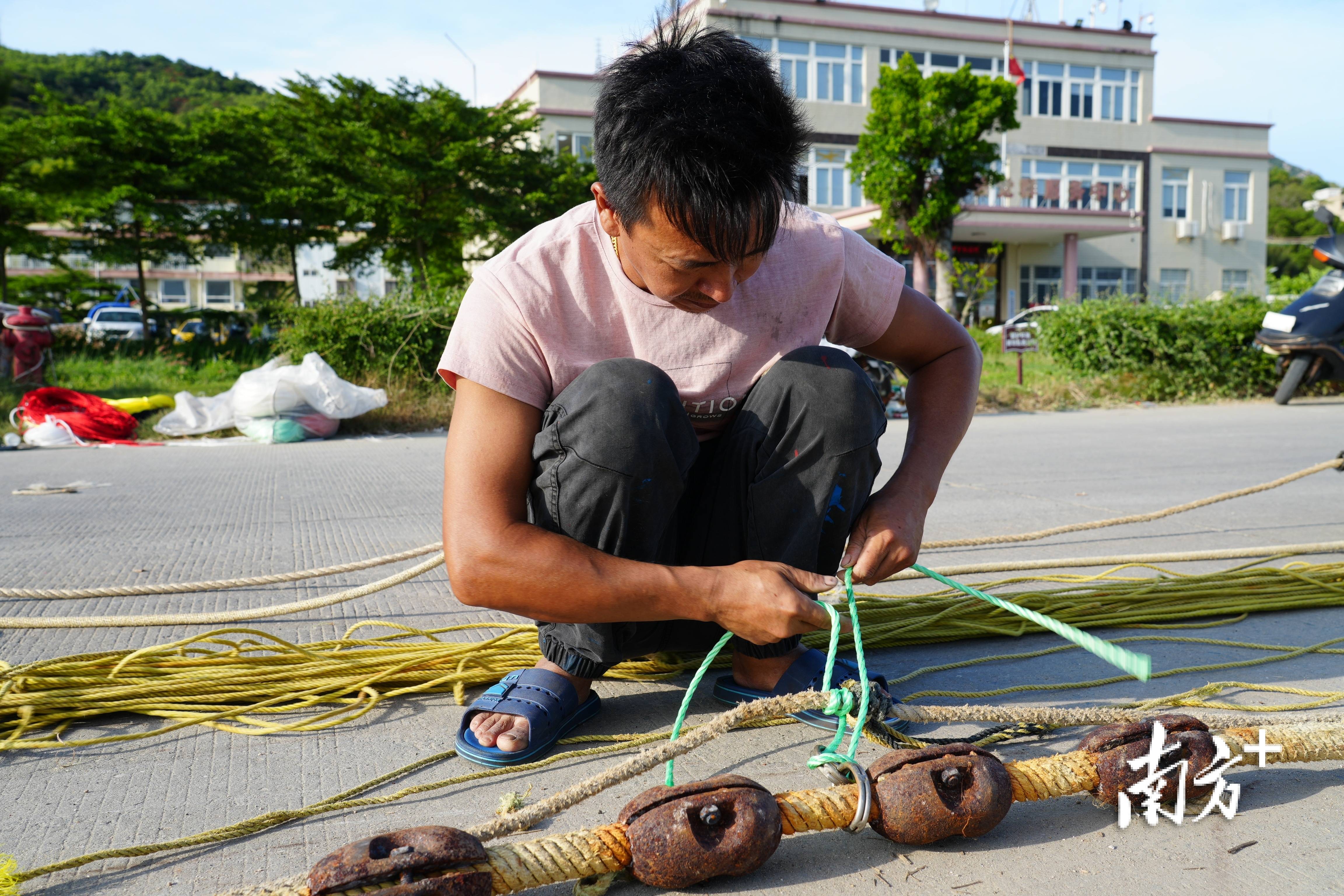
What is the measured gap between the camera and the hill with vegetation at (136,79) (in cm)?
4000

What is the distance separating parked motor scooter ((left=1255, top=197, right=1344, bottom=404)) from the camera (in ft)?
26.1

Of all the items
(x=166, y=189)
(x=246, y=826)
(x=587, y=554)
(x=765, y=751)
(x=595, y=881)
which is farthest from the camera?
(x=166, y=189)

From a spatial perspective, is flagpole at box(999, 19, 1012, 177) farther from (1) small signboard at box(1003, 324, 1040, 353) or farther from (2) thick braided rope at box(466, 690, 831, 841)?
(2) thick braided rope at box(466, 690, 831, 841)

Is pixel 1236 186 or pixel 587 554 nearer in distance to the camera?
pixel 587 554

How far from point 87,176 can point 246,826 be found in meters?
18.3

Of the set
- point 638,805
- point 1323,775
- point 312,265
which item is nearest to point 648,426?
point 638,805

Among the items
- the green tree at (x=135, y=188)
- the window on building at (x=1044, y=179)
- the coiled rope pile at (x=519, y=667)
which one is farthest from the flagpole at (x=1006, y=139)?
the coiled rope pile at (x=519, y=667)

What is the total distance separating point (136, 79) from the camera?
4672 centimetres

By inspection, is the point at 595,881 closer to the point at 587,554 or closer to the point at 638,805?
the point at 638,805

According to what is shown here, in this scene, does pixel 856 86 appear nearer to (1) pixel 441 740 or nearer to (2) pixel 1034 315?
(2) pixel 1034 315

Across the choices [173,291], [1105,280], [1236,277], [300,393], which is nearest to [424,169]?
[300,393]

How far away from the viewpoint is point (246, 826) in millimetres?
1300

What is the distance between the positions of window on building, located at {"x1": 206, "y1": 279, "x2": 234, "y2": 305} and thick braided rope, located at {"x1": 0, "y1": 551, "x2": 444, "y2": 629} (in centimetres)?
5415

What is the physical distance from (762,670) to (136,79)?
2182 inches
